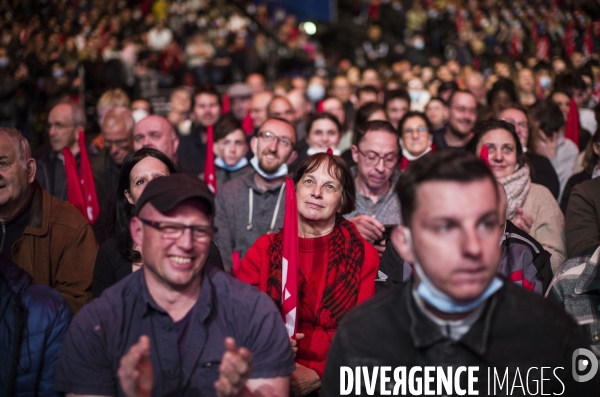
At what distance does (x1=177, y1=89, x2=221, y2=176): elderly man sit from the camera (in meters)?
7.88

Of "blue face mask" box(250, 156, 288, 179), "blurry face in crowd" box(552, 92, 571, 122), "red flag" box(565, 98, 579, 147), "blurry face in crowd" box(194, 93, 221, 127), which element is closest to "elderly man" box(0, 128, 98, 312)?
"blue face mask" box(250, 156, 288, 179)

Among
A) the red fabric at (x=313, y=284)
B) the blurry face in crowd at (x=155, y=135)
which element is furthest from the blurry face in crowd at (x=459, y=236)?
the blurry face in crowd at (x=155, y=135)

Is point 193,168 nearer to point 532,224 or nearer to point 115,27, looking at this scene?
point 532,224

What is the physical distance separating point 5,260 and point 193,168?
4.53 metres

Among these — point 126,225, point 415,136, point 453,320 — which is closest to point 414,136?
point 415,136

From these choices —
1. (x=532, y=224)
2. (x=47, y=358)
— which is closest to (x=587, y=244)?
(x=532, y=224)

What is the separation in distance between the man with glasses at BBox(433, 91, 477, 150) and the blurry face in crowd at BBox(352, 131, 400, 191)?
212 centimetres

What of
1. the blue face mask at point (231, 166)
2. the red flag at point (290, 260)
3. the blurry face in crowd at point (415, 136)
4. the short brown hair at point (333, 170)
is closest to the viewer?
the red flag at point (290, 260)

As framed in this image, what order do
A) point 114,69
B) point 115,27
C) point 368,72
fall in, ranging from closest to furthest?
point 368,72 → point 114,69 → point 115,27

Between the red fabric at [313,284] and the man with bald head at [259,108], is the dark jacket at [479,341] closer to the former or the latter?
the red fabric at [313,284]

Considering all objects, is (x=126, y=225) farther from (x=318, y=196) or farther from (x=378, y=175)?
(x=378, y=175)

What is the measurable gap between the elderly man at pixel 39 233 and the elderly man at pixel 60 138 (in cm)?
243

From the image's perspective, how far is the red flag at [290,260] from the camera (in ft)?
11.3

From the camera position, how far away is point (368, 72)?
11898 mm
